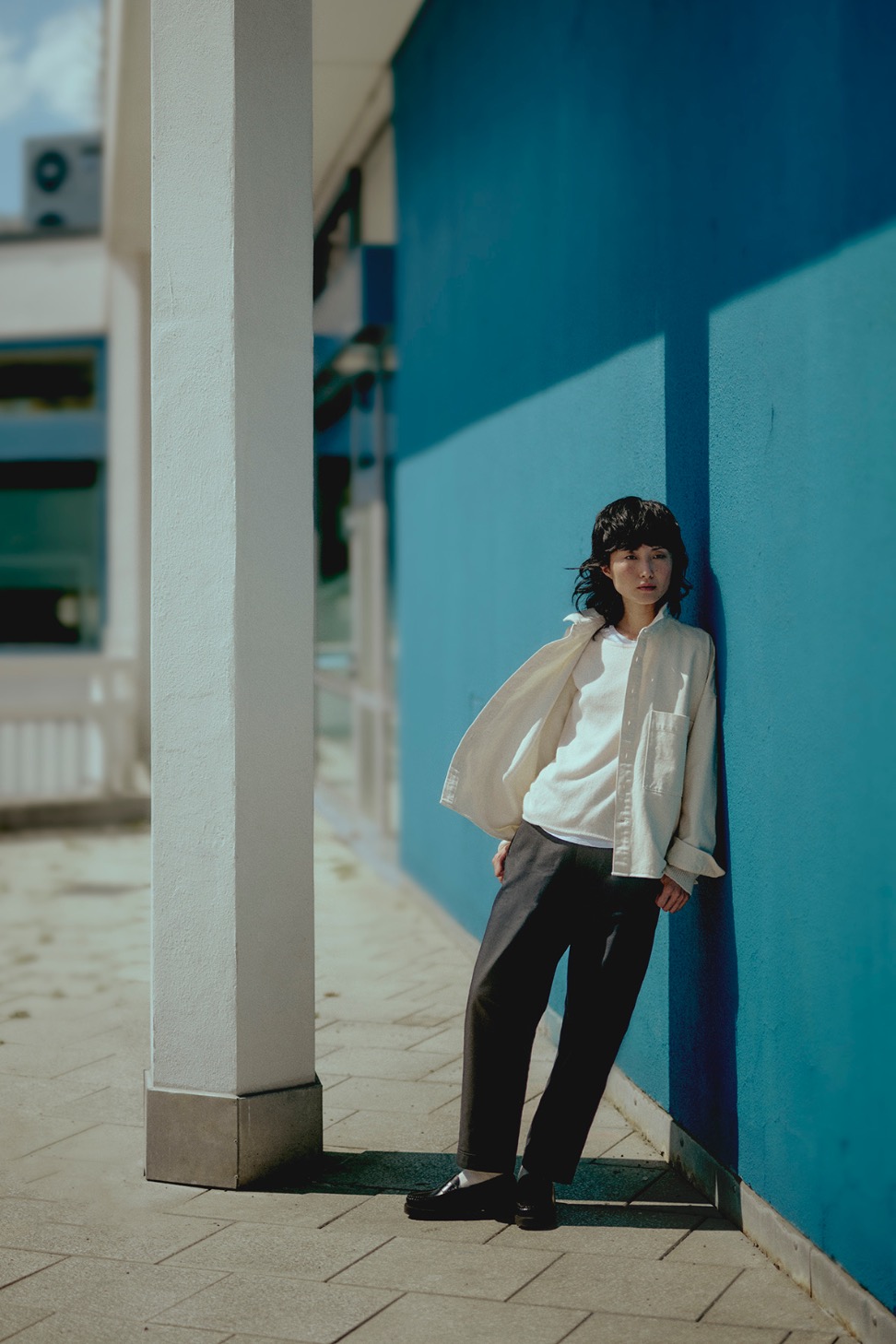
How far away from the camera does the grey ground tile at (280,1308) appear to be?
276 cm

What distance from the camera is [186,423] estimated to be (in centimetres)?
346

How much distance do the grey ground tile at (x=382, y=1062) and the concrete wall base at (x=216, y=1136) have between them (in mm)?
879

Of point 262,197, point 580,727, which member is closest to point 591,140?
point 262,197

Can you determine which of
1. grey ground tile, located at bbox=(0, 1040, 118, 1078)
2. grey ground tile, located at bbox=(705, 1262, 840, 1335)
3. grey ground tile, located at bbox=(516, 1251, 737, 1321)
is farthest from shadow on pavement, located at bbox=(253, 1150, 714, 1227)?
grey ground tile, located at bbox=(0, 1040, 118, 1078)

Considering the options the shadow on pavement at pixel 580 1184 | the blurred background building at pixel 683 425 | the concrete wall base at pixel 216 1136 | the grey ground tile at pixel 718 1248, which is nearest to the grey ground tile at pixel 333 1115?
the shadow on pavement at pixel 580 1184

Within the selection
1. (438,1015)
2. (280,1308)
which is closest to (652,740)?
(280,1308)

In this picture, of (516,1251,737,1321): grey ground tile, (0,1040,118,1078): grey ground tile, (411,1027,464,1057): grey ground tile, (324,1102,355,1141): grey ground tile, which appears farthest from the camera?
(411,1027,464,1057): grey ground tile

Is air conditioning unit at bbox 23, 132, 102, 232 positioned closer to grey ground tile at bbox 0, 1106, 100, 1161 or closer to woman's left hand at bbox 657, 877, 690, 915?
grey ground tile at bbox 0, 1106, 100, 1161

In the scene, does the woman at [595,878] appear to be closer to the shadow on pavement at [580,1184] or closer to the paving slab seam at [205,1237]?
the shadow on pavement at [580,1184]

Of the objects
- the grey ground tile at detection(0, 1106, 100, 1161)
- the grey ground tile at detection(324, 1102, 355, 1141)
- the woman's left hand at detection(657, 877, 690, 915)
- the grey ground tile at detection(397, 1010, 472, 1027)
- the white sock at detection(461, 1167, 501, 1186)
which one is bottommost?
the grey ground tile at detection(0, 1106, 100, 1161)

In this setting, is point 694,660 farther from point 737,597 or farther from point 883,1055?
point 883,1055

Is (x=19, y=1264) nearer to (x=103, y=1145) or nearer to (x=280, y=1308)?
(x=280, y=1308)

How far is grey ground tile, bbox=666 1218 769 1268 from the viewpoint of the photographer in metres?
3.06

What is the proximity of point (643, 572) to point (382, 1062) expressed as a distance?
2.02 meters
